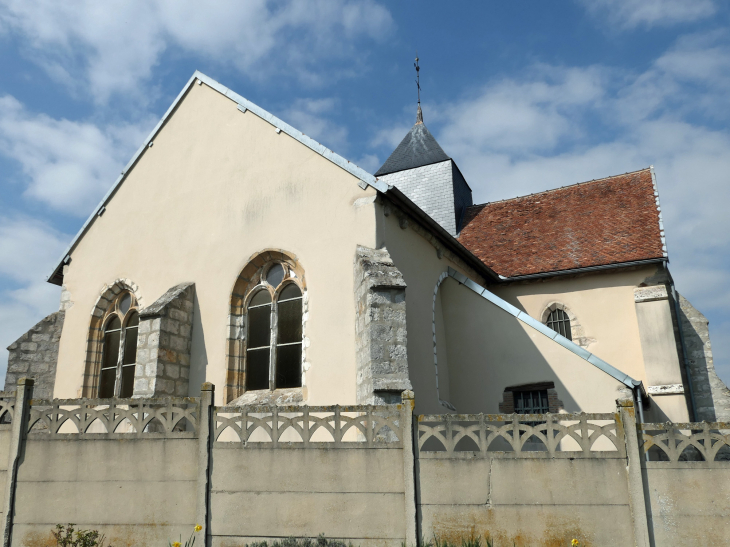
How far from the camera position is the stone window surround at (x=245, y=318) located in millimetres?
9523

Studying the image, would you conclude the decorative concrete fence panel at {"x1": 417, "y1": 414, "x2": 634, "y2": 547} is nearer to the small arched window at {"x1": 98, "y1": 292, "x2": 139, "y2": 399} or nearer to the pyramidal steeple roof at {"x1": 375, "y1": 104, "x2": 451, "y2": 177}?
the small arched window at {"x1": 98, "y1": 292, "x2": 139, "y2": 399}

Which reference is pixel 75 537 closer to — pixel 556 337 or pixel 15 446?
pixel 15 446

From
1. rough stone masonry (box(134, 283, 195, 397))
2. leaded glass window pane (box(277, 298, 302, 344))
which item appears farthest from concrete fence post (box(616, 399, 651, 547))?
rough stone masonry (box(134, 283, 195, 397))

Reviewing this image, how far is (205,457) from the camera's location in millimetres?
→ 5246

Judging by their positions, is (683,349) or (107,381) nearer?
(107,381)

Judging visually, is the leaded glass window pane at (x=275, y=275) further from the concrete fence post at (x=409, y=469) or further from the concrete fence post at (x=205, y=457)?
the concrete fence post at (x=409, y=469)

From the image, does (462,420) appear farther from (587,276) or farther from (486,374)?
(587,276)

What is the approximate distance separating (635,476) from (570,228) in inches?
450

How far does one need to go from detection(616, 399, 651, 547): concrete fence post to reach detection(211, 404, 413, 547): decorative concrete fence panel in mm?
1764

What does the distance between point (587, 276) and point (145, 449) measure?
1120 cm

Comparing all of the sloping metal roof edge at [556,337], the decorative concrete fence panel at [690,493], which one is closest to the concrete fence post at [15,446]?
the decorative concrete fence panel at [690,493]

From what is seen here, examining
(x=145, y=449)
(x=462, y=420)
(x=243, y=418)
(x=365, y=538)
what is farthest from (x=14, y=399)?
(x=462, y=420)

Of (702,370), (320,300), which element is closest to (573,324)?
(702,370)

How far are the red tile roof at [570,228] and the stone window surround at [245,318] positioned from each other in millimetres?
6344
